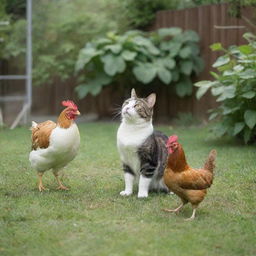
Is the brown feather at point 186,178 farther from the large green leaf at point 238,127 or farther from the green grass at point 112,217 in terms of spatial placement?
the large green leaf at point 238,127

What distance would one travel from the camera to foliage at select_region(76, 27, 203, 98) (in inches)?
472

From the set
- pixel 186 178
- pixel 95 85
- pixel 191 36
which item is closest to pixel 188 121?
pixel 191 36

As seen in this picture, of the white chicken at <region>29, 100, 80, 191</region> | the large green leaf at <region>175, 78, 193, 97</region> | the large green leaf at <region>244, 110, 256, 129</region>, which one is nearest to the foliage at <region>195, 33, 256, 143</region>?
the large green leaf at <region>244, 110, 256, 129</region>

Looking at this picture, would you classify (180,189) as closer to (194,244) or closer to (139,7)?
(194,244)

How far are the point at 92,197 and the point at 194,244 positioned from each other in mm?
1722

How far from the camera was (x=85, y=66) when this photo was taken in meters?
12.5

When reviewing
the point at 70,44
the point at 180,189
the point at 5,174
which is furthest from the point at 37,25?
the point at 180,189

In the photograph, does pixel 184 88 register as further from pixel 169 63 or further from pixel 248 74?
pixel 248 74

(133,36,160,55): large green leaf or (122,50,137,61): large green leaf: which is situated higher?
(133,36,160,55): large green leaf

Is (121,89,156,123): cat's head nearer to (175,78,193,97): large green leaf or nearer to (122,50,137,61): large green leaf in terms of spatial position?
(122,50,137,61): large green leaf

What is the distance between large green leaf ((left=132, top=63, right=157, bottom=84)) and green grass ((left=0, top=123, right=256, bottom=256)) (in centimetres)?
455

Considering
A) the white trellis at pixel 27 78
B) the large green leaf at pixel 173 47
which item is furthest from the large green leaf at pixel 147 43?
the white trellis at pixel 27 78

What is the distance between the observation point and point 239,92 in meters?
8.59

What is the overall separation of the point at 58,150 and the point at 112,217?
1114 mm
